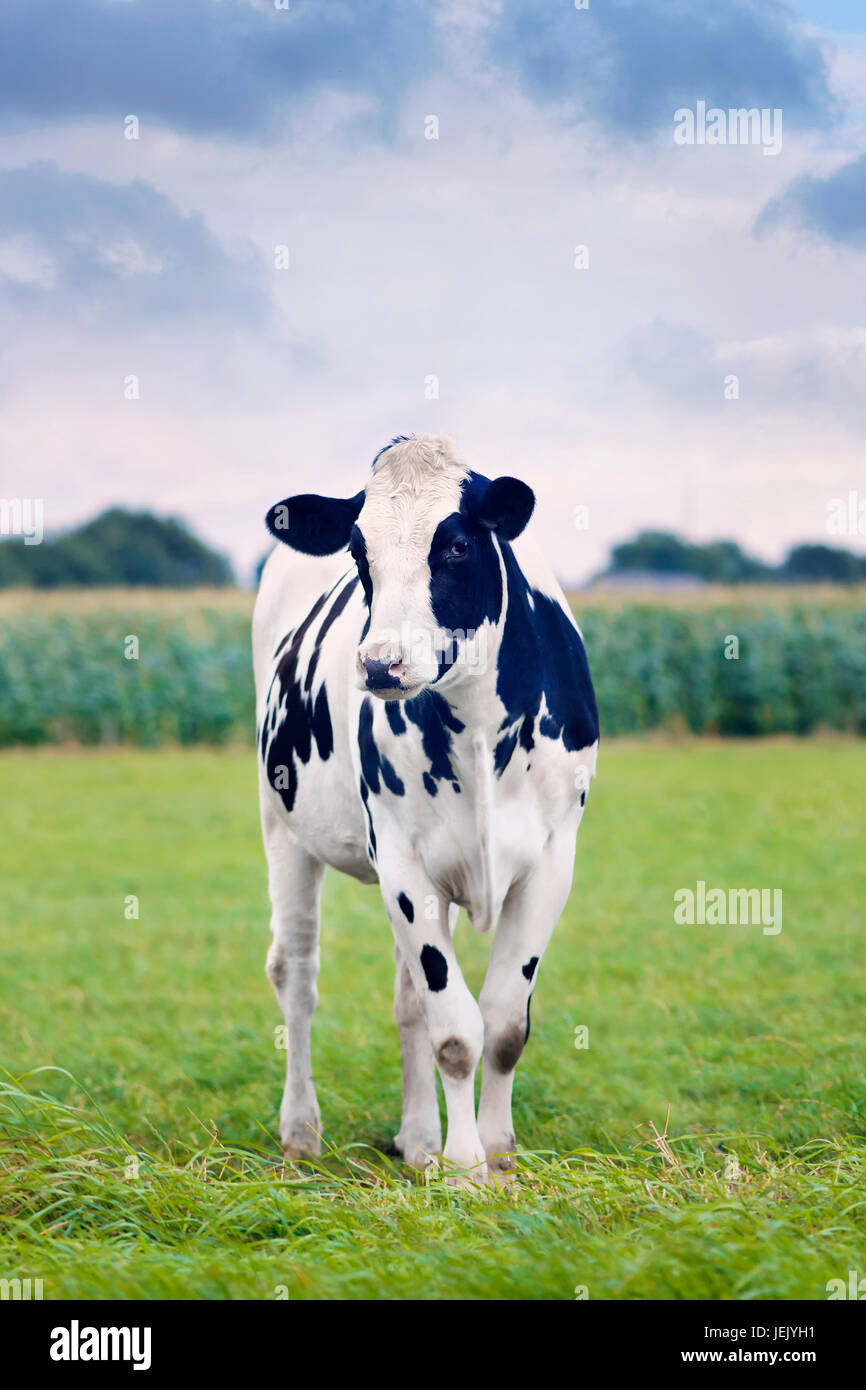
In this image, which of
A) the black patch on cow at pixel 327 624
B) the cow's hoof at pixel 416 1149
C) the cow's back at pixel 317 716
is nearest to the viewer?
the cow's hoof at pixel 416 1149

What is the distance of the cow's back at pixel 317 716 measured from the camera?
551 cm

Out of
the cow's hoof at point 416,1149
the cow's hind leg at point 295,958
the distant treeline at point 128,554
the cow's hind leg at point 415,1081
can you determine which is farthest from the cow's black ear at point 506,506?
the distant treeline at point 128,554

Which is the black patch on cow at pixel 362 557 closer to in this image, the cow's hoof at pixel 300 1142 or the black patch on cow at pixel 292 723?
the black patch on cow at pixel 292 723

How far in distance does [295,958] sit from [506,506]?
2534 millimetres

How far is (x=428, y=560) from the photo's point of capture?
171 inches

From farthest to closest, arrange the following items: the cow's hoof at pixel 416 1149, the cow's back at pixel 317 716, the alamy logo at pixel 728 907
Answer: the alamy logo at pixel 728 907 → the cow's back at pixel 317 716 → the cow's hoof at pixel 416 1149

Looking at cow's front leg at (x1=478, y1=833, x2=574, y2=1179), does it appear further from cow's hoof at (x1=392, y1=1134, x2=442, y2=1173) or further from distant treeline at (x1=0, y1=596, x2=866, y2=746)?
distant treeline at (x1=0, y1=596, x2=866, y2=746)

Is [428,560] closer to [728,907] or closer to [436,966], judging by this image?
[436,966]

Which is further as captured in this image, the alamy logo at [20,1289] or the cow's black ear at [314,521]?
the cow's black ear at [314,521]

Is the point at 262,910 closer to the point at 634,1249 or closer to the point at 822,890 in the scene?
the point at 822,890

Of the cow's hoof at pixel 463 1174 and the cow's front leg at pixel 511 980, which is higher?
the cow's front leg at pixel 511 980

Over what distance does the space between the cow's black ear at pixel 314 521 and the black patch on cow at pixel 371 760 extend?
0.57 meters

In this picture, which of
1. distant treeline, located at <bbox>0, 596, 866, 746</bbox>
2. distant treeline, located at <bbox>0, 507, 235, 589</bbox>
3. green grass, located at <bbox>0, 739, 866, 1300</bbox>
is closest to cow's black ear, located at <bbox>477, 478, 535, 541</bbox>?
green grass, located at <bbox>0, 739, 866, 1300</bbox>

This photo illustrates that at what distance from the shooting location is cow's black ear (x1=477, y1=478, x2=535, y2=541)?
177 inches
